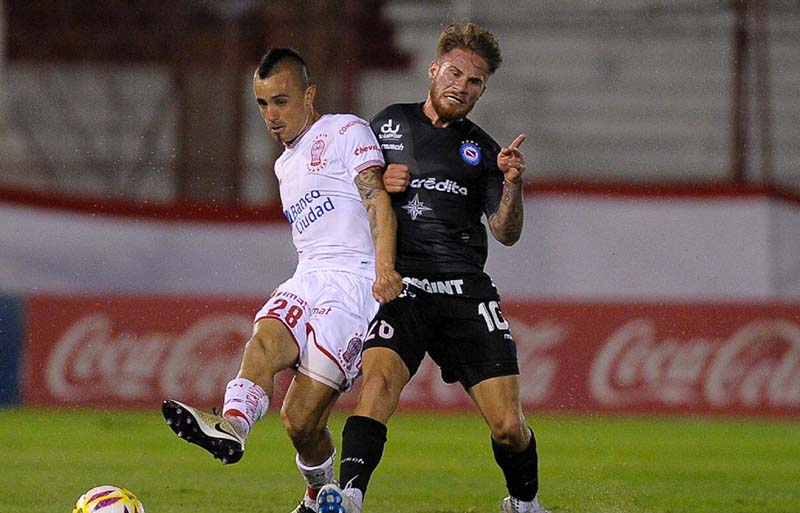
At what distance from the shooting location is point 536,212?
15.6 meters

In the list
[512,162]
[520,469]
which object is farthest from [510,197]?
[520,469]

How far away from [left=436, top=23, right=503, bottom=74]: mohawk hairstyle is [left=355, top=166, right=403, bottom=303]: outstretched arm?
2.18ft

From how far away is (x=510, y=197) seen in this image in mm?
6773

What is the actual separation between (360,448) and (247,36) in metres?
12.6

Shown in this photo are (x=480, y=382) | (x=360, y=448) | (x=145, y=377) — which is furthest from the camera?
(x=145, y=377)

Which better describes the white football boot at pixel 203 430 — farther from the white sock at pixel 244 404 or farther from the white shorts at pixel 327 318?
the white shorts at pixel 327 318

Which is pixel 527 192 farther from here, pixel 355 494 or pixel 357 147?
pixel 355 494

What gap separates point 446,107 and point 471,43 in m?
0.32

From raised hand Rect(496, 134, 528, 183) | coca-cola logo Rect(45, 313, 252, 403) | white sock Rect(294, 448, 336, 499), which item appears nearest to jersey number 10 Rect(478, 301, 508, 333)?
raised hand Rect(496, 134, 528, 183)

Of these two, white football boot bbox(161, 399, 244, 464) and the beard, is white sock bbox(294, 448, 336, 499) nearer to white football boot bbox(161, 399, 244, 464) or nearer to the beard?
white football boot bbox(161, 399, 244, 464)

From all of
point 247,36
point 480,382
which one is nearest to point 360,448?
point 480,382

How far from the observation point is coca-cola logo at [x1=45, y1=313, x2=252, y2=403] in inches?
576

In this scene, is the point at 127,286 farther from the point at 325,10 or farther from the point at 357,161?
the point at 357,161

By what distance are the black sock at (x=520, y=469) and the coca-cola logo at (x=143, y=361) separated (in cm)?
771
